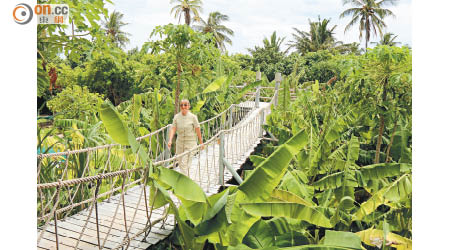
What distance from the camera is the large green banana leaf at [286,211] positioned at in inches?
96.3

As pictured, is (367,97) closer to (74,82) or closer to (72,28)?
(72,28)

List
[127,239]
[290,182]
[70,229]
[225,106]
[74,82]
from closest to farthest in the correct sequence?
[127,239], [70,229], [290,182], [225,106], [74,82]

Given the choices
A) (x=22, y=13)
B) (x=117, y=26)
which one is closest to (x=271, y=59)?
(x=117, y=26)

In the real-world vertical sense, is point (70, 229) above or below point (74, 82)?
below

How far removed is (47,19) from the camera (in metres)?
1.92

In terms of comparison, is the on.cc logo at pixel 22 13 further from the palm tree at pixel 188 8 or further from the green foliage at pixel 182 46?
the palm tree at pixel 188 8

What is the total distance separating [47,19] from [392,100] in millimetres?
3801

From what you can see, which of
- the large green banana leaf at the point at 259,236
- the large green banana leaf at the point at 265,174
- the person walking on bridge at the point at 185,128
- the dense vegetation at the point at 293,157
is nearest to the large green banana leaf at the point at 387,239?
the dense vegetation at the point at 293,157

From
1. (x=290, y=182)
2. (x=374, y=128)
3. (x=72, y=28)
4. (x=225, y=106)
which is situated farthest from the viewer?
(x=225, y=106)

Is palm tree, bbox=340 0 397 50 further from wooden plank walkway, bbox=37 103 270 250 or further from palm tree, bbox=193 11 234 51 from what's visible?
wooden plank walkway, bbox=37 103 270 250

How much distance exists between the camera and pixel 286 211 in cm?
251

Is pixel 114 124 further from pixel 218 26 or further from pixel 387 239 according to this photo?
pixel 218 26

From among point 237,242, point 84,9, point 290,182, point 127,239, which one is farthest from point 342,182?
point 84,9

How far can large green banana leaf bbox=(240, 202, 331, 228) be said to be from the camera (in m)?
2.45
